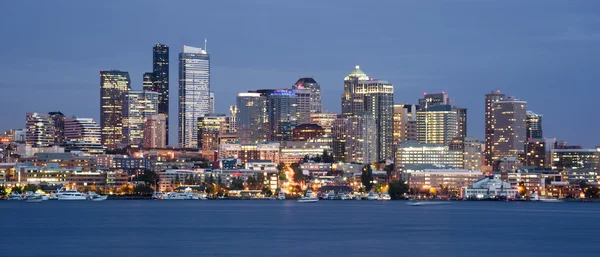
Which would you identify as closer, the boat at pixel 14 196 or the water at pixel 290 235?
the water at pixel 290 235

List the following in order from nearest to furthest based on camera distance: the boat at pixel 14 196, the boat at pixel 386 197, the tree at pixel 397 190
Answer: the boat at pixel 14 196
the boat at pixel 386 197
the tree at pixel 397 190

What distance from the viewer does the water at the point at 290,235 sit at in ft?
221

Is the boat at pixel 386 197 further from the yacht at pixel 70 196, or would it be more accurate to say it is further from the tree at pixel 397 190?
the yacht at pixel 70 196

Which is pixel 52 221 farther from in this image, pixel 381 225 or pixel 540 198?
pixel 540 198

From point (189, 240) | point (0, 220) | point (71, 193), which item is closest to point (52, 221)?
point (0, 220)

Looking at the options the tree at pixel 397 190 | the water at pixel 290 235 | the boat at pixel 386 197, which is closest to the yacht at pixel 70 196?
the boat at pixel 386 197

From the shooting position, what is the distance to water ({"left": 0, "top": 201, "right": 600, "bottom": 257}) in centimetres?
6750

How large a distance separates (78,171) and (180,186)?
716 inches

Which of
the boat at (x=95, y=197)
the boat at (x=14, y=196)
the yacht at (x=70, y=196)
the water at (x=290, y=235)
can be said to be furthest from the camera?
the boat at (x=14, y=196)

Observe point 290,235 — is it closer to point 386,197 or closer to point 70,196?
point 70,196

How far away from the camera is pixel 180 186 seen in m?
194

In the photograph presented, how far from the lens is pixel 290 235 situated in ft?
265

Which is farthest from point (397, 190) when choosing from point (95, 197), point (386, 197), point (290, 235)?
point (290, 235)

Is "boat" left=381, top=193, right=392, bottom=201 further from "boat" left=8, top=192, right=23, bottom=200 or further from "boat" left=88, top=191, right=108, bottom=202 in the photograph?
"boat" left=8, top=192, right=23, bottom=200
